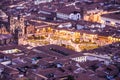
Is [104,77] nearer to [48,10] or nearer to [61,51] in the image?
[61,51]

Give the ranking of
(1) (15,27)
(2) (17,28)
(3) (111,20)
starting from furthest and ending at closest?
1. (3) (111,20)
2. (1) (15,27)
3. (2) (17,28)

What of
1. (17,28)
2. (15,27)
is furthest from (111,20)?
(17,28)

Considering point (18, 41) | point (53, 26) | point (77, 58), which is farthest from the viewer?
point (53, 26)

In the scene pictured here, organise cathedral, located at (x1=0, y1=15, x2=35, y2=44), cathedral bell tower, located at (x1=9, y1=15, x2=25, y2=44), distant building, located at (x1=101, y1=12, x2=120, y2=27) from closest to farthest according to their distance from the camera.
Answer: cathedral bell tower, located at (x1=9, y1=15, x2=25, y2=44) → cathedral, located at (x1=0, y1=15, x2=35, y2=44) → distant building, located at (x1=101, y1=12, x2=120, y2=27)

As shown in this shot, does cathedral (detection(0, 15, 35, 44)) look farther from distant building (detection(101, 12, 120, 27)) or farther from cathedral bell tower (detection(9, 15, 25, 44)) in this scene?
distant building (detection(101, 12, 120, 27))

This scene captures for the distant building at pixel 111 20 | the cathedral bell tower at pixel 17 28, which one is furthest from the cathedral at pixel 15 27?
the distant building at pixel 111 20

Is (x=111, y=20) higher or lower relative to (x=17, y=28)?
lower

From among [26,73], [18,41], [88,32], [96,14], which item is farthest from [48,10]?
[26,73]

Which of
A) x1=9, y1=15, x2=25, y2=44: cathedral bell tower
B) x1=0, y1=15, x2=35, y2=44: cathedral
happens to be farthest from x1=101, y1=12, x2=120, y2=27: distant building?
x1=9, y1=15, x2=25, y2=44: cathedral bell tower

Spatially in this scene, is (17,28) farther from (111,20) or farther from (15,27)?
(111,20)

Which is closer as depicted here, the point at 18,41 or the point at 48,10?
the point at 18,41

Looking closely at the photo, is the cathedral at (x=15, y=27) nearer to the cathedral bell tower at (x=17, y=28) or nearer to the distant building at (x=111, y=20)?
the cathedral bell tower at (x=17, y=28)
